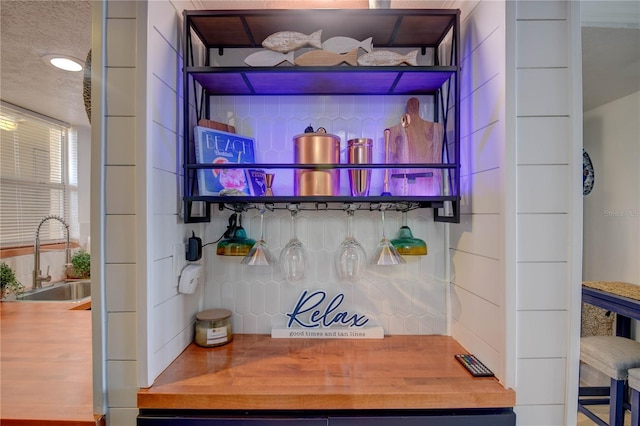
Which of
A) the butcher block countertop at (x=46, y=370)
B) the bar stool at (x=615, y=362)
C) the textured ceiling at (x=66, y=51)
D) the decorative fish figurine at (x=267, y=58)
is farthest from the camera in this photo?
the bar stool at (x=615, y=362)

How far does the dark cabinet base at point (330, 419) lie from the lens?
0.83m

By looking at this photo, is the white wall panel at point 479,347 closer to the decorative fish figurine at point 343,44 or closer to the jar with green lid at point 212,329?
the jar with green lid at point 212,329

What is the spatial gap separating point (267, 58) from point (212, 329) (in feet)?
3.08

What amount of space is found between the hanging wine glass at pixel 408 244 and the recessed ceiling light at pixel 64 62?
187 centimetres

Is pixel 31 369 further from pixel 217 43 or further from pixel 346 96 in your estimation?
pixel 346 96

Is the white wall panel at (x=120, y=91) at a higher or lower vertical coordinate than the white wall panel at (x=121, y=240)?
higher

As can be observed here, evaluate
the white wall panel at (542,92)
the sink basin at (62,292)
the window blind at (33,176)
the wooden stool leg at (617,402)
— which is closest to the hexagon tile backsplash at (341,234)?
the white wall panel at (542,92)

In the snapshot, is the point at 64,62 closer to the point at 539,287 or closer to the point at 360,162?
the point at 360,162

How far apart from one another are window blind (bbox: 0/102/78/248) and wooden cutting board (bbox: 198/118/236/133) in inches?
91.7

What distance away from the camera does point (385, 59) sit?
1001mm

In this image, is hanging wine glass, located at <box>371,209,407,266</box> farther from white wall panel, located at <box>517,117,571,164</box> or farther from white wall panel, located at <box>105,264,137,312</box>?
white wall panel, located at <box>105,264,137,312</box>

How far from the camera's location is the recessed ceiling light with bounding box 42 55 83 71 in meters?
1.61

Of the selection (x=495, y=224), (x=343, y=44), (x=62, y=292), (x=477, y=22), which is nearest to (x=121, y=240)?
(x=343, y=44)

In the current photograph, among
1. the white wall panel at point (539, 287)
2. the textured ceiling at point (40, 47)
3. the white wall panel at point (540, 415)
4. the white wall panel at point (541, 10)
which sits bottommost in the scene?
the white wall panel at point (540, 415)
